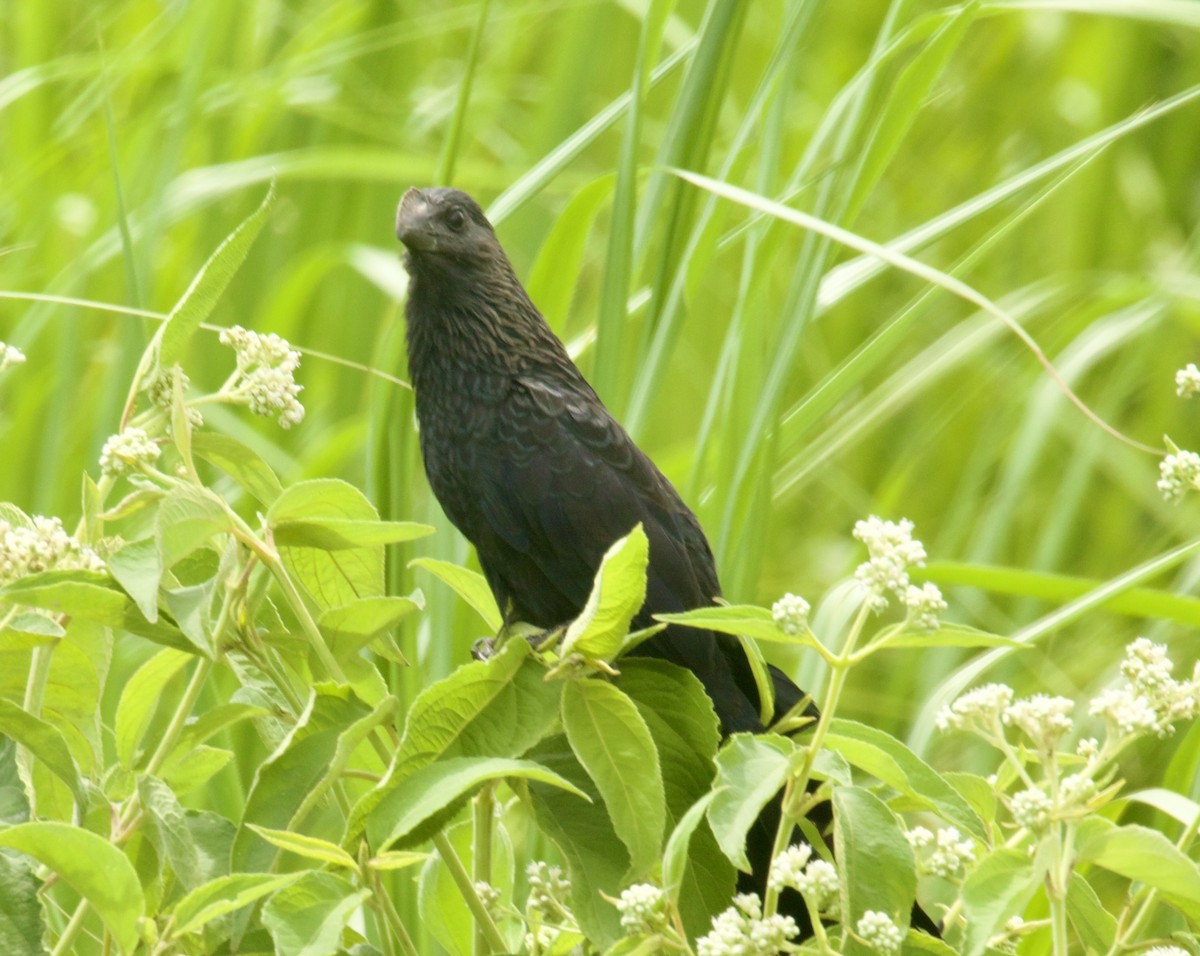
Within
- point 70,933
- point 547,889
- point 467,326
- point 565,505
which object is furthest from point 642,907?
point 467,326

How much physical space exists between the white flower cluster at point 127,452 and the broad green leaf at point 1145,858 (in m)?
0.56

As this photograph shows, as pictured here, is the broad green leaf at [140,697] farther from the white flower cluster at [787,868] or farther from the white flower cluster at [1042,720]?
the white flower cluster at [1042,720]

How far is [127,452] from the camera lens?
0.89 meters

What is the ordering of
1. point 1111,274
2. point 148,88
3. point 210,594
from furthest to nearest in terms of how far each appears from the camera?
point 148,88
point 1111,274
point 210,594

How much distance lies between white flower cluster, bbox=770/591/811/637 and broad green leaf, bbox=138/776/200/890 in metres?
0.36

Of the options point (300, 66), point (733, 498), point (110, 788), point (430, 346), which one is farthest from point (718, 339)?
point (110, 788)

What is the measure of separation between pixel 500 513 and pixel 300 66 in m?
1.35

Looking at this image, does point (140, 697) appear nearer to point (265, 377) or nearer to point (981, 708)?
point (265, 377)

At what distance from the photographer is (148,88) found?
338 centimetres

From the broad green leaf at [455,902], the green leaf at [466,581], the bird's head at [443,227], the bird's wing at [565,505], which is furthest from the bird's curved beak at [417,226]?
the broad green leaf at [455,902]

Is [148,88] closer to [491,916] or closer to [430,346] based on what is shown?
[430,346]

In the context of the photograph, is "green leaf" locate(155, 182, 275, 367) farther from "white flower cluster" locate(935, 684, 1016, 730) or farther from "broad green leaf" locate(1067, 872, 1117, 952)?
"broad green leaf" locate(1067, 872, 1117, 952)

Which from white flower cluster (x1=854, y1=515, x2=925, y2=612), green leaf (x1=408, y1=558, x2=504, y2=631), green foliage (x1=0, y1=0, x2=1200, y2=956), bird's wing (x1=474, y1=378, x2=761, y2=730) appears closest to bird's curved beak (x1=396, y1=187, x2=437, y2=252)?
green foliage (x1=0, y1=0, x2=1200, y2=956)

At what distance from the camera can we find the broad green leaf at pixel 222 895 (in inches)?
30.8
